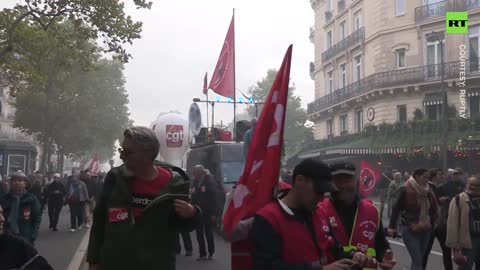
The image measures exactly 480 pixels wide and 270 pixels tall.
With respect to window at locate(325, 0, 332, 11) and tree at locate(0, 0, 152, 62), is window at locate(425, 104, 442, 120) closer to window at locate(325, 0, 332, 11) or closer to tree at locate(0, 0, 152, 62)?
window at locate(325, 0, 332, 11)

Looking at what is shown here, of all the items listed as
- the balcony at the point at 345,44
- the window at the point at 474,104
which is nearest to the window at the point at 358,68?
the balcony at the point at 345,44

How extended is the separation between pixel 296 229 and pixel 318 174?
1.00 ft

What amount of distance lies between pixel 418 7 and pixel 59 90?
86.6 ft

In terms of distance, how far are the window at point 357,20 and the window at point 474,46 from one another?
845 cm

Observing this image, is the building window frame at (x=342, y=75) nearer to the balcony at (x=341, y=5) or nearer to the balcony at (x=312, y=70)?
the balcony at (x=341, y=5)

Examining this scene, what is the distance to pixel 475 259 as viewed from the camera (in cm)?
759

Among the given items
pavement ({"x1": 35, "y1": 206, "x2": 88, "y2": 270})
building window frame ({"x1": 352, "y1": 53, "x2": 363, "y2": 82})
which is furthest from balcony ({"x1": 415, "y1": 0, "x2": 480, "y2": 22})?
pavement ({"x1": 35, "y1": 206, "x2": 88, "y2": 270})

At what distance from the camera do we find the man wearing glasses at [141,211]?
11.6ft

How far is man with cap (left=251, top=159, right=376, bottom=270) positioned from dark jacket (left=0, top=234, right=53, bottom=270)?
1.44 m

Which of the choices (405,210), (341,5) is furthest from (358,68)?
(405,210)

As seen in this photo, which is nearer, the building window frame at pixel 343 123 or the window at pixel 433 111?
the window at pixel 433 111

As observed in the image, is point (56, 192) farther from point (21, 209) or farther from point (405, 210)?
point (405, 210)

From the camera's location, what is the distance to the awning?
112 feet

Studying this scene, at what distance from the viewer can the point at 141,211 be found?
355 cm
